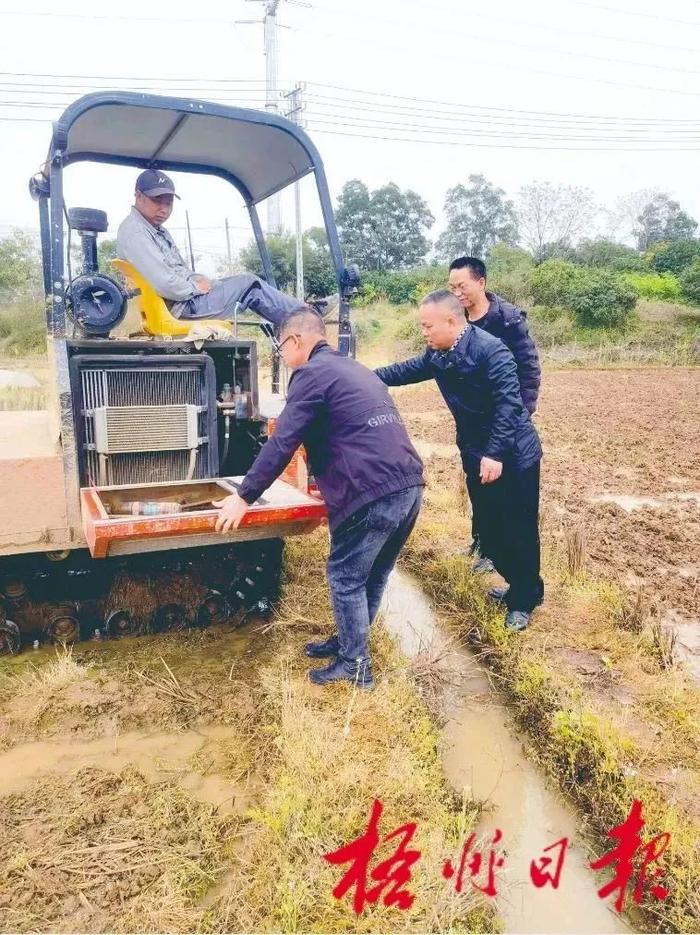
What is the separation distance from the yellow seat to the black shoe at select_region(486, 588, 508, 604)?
247cm

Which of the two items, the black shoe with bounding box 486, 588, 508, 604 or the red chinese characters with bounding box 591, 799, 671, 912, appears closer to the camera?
the red chinese characters with bounding box 591, 799, 671, 912

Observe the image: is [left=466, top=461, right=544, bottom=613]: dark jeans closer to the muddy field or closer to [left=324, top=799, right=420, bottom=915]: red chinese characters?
the muddy field

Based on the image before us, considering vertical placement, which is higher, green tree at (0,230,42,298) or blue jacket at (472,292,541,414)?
green tree at (0,230,42,298)

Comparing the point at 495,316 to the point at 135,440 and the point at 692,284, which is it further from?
the point at 692,284

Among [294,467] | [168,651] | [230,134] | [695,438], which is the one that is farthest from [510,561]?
[695,438]

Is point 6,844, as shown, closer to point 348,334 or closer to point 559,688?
point 559,688

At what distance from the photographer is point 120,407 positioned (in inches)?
144

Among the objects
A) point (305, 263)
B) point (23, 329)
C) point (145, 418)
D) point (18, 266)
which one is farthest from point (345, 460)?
point (18, 266)

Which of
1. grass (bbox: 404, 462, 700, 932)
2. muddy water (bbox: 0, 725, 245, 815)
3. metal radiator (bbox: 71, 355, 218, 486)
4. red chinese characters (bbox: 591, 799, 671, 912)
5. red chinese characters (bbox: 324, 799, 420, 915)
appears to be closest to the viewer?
red chinese characters (bbox: 324, 799, 420, 915)

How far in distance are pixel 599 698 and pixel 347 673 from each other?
122 cm

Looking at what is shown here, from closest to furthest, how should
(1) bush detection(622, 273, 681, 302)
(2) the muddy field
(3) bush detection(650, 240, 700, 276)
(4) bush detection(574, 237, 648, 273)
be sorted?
(2) the muddy field < (1) bush detection(622, 273, 681, 302) < (3) bush detection(650, 240, 700, 276) < (4) bush detection(574, 237, 648, 273)

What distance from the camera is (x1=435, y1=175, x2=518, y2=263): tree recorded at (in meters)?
43.0

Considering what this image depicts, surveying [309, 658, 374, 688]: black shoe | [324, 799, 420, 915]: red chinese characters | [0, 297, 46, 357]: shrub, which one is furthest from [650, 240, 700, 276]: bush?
[324, 799, 420, 915]: red chinese characters

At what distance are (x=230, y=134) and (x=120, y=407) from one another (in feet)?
5.91
